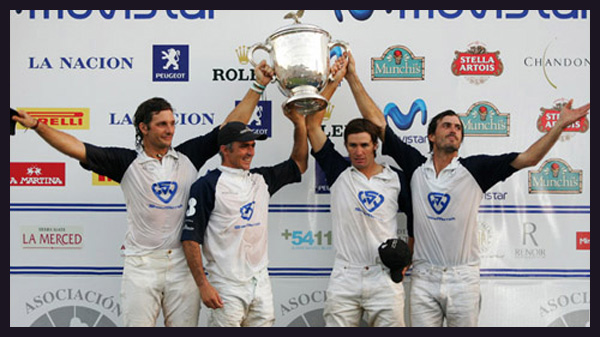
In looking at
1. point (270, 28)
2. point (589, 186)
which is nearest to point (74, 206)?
point (270, 28)

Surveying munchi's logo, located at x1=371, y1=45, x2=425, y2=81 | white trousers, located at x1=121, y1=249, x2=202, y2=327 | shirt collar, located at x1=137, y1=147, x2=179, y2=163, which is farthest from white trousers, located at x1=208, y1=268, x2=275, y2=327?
munchi's logo, located at x1=371, y1=45, x2=425, y2=81

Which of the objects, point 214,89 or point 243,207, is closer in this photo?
point 243,207

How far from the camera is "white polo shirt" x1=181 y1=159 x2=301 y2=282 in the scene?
3.09m

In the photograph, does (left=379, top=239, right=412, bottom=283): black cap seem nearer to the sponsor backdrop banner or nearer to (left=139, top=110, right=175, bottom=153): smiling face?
the sponsor backdrop banner

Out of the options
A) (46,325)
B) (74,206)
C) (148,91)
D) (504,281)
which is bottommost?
(46,325)

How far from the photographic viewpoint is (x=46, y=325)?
150 inches

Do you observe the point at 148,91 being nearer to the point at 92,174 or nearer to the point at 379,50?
the point at 92,174

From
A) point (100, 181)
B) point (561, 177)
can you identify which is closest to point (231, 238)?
point (100, 181)

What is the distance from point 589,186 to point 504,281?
3.01ft

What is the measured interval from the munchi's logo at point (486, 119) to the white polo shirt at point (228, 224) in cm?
167

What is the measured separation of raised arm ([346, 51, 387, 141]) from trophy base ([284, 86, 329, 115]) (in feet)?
1.10

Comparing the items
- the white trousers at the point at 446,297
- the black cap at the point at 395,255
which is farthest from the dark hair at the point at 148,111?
the white trousers at the point at 446,297

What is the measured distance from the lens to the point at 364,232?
3266 millimetres

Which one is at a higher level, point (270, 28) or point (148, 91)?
point (270, 28)
